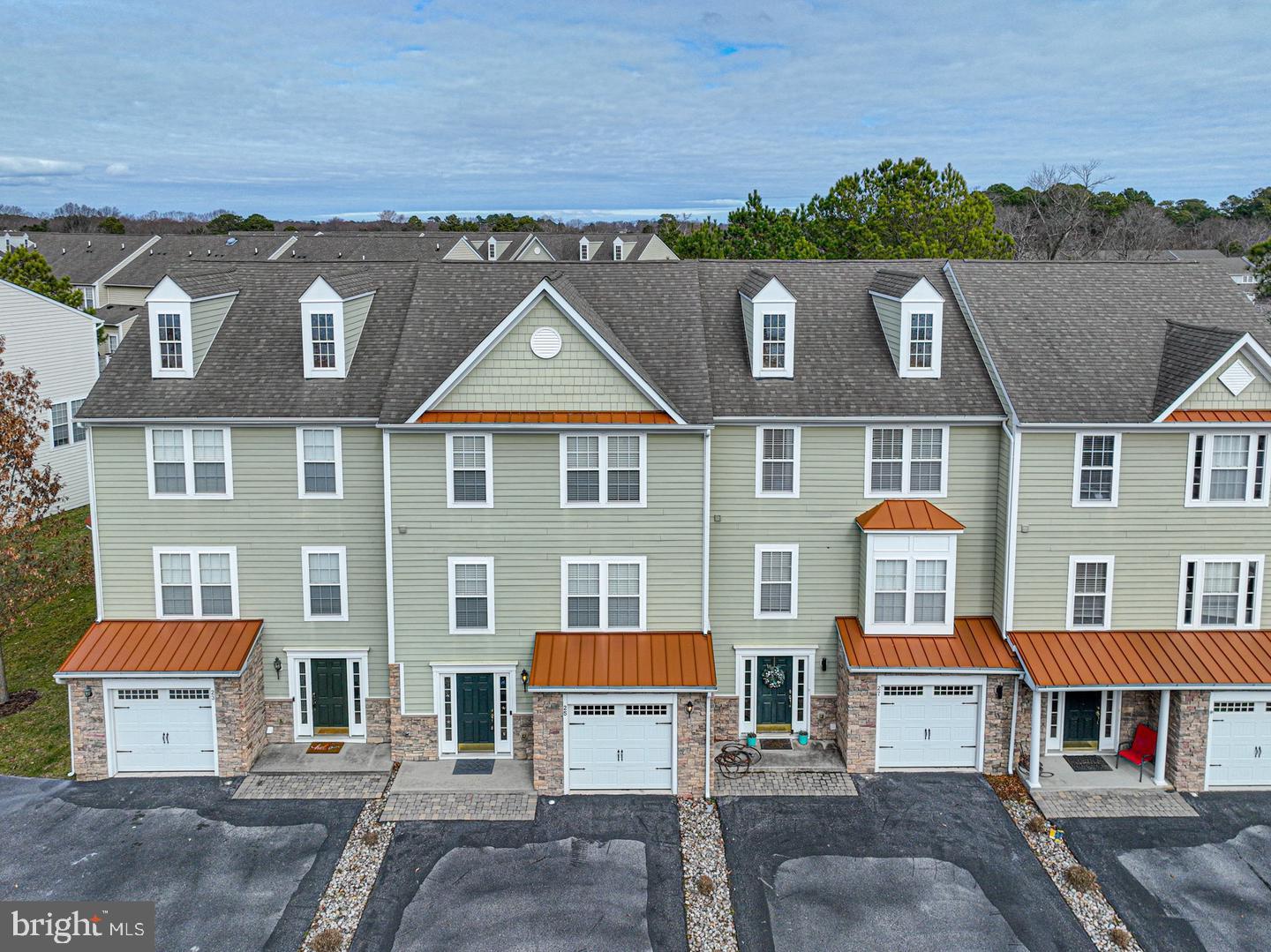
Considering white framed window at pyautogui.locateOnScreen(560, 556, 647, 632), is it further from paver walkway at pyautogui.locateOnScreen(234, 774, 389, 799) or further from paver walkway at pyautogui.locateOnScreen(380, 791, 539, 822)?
paver walkway at pyautogui.locateOnScreen(234, 774, 389, 799)

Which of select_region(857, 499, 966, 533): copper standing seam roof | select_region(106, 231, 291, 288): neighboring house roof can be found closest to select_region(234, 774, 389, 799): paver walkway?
select_region(857, 499, 966, 533): copper standing seam roof

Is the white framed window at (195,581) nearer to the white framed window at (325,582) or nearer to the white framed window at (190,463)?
the white framed window at (190,463)

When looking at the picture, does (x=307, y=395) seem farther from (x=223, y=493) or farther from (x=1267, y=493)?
(x=1267, y=493)

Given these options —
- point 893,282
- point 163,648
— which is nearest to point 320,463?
point 163,648

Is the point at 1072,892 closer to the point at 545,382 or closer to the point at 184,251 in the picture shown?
the point at 545,382

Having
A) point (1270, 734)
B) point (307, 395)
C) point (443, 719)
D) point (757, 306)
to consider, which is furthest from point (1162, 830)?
point (307, 395)
